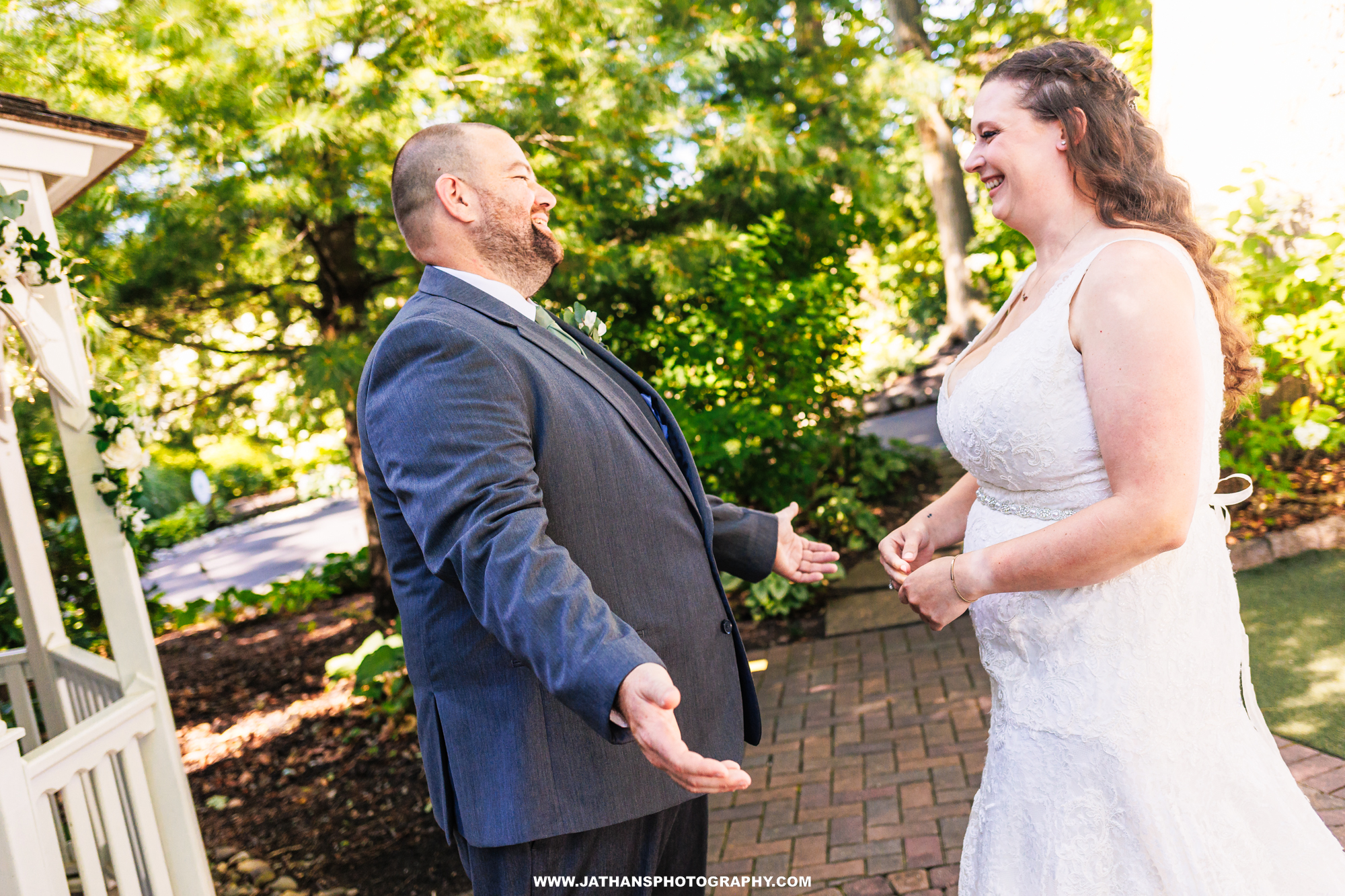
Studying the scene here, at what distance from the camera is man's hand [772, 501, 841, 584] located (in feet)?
7.32

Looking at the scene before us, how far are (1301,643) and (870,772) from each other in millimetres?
1897

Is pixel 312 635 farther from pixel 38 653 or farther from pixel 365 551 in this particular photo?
pixel 38 653

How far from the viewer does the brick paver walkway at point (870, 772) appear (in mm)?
3025

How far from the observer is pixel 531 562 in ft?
4.46

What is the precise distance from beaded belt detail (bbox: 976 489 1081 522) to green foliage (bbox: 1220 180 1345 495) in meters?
2.95

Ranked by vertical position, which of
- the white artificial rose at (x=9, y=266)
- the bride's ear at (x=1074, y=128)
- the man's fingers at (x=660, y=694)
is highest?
the white artificial rose at (x=9, y=266)

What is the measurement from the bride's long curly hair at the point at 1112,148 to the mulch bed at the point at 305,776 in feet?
10.4

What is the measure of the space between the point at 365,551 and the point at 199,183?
5696 millimetres

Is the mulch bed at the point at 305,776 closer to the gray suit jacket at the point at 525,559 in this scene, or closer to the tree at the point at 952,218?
the gray suit jacket at the point at 525,559

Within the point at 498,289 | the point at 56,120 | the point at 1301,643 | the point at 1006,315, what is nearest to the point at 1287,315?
the point at 1301,643

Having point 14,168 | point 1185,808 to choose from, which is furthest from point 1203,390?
point 14,168

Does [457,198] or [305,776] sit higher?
[457,198]

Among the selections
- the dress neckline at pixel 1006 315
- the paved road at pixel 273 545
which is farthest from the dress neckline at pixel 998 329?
the paved road at pixel 273 545

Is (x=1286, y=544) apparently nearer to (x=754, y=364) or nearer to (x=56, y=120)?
(x=754, y=364)
